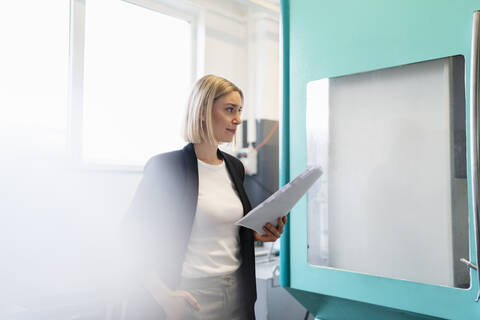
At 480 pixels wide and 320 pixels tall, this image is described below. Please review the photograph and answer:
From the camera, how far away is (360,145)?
1188mm

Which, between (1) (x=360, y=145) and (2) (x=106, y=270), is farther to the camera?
(2) (x=106, y=270)

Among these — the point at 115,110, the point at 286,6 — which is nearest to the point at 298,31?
the point at 286,6

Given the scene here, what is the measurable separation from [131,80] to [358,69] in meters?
1.35

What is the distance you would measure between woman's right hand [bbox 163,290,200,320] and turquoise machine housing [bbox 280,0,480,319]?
1.08 feet

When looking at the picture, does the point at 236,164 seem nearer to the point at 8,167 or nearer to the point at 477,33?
the point at 477,33

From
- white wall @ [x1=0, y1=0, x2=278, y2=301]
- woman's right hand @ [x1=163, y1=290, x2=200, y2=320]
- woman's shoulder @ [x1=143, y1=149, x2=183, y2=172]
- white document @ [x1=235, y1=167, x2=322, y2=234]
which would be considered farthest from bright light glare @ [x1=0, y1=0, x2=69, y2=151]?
white document @ [x1=235, y1=167, x2=322, y2=234]

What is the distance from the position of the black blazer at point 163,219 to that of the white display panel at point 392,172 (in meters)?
0.37

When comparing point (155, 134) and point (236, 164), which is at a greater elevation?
point (155, 134)

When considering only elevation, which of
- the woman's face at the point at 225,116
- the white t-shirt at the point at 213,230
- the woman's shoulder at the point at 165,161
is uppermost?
the woman's face at the point at 225,116

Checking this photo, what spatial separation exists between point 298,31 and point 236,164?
465mm

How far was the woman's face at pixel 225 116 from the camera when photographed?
1.29m

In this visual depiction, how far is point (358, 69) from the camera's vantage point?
3.79 feet

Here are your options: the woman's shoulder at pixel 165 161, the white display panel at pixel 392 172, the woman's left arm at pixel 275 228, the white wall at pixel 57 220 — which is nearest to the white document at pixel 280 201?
the woman's left arm at pixel 275 228

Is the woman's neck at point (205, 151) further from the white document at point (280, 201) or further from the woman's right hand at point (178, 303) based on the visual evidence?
the woman's right hand at point (178, 303)
